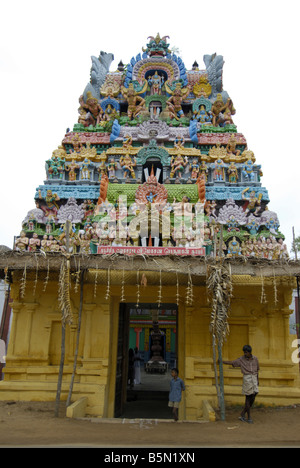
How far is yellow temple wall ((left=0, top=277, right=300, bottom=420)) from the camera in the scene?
893 centimetres

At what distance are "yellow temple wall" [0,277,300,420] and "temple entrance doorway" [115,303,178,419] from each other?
2.72 ft

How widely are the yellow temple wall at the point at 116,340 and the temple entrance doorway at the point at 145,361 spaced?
0.83m

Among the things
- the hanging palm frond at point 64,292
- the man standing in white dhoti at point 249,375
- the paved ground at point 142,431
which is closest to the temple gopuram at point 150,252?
the hanging palm frond at point 64,292

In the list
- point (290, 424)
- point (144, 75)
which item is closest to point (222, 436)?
point (290, 424)

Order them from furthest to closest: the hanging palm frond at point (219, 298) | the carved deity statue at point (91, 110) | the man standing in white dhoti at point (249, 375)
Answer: the carved deity statue at point (91, 110)
the hanging palm frond at point (219, 298)
the man standing in white dhoti at point (249, 375)

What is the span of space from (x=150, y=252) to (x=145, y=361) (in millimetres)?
15809

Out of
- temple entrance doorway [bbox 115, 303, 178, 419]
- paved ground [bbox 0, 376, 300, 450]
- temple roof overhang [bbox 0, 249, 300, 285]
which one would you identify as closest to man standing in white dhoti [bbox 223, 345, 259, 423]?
paved ground [bbox 0, 376, 300, 450]

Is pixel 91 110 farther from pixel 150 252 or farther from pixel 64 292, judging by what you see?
pixel 64 292

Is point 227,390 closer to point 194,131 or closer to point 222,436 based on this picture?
point 222,436

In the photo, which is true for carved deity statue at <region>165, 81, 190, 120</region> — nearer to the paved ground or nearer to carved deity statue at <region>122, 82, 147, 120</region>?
carved deity statue at <region>122, 82, 147, 120</region>

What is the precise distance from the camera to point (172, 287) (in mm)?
→ 9500

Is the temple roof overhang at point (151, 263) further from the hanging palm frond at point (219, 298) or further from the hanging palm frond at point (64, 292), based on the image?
the hanging palm frond at point (219, 298)

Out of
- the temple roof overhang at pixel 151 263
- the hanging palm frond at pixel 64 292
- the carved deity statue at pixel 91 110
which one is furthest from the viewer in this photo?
the carved deity statue at pixel 91 110

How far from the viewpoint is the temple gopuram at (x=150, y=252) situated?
834 cm
